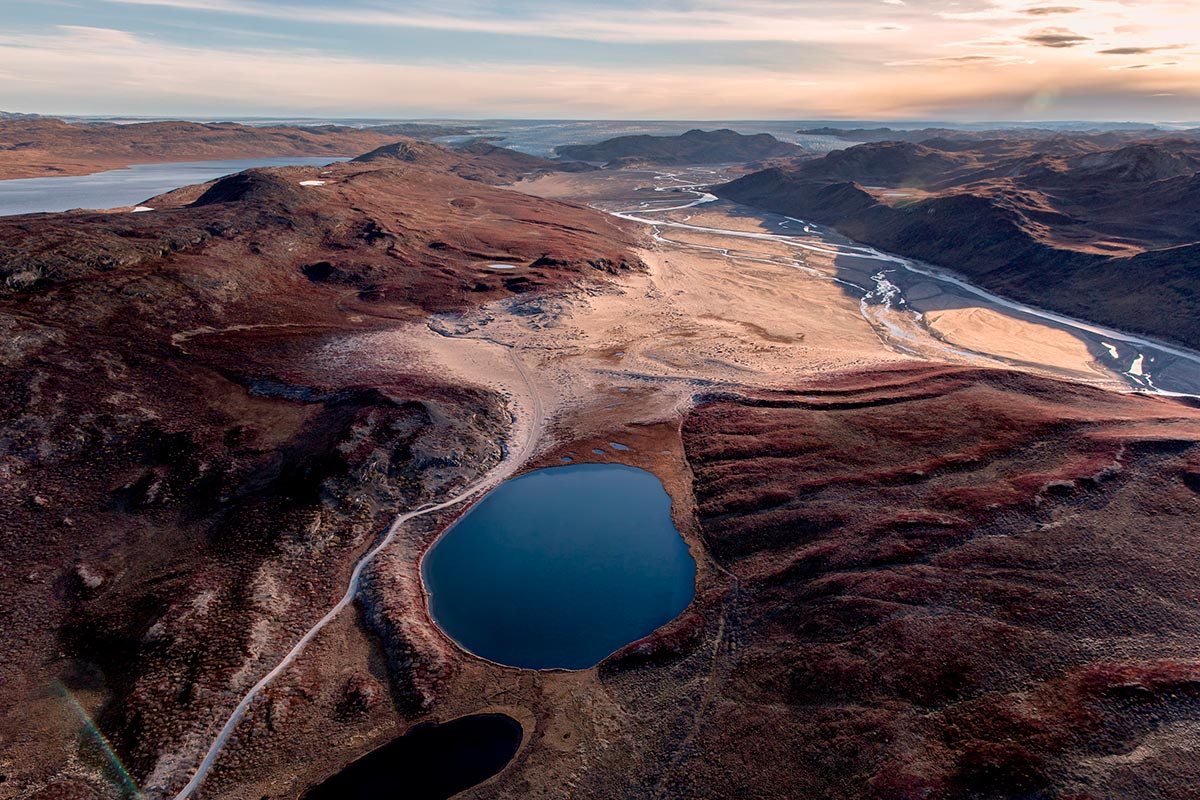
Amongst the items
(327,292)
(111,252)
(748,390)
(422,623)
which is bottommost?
(422,623)

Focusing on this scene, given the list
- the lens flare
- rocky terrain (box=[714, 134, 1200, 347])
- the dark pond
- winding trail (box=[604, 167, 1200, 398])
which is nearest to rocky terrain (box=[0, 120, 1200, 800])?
the lens flare

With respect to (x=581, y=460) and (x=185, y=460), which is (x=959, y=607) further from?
(x=185, y=460)

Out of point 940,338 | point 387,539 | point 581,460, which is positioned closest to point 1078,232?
point 940,338

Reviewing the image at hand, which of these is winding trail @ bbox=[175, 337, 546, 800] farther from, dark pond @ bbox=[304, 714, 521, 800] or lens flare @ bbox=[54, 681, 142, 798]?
dark pond @ bbox=[304, 714, 521, 800]

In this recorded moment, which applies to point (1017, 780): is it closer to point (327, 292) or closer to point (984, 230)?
point (327, 292)

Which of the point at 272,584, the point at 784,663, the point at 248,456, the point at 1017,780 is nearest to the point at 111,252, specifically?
the point at 248,456
